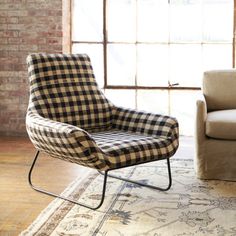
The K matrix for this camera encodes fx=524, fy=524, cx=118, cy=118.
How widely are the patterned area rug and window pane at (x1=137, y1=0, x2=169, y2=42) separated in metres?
1.90

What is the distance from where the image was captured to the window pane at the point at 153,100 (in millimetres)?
5375

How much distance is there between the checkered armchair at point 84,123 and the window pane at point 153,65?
1.55 metres

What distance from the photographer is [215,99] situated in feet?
13.8

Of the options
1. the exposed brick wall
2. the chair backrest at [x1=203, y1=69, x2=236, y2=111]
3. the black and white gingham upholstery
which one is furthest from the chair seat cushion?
the exposed brick wall

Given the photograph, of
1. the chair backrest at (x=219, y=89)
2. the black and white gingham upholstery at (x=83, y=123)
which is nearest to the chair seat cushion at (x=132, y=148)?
the black and white gingham upholstery at (x=83, y=123)

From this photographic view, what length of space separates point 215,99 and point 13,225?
2.04 meters

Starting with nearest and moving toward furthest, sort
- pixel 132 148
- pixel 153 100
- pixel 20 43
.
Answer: pixel 132 148 → pixel 20 43 → pixel 153 100

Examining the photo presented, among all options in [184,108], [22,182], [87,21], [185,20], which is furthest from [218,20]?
[22,182]

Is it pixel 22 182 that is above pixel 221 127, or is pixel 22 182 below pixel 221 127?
below

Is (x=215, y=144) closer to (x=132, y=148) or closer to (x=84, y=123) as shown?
(x=132, y=148)

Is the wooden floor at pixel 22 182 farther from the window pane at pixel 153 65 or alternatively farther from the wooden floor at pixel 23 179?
the window pane at pixel 153 65

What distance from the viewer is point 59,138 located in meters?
3.04

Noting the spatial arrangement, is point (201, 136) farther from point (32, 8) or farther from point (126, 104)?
point (32, 8)

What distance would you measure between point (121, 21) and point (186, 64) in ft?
2.63
